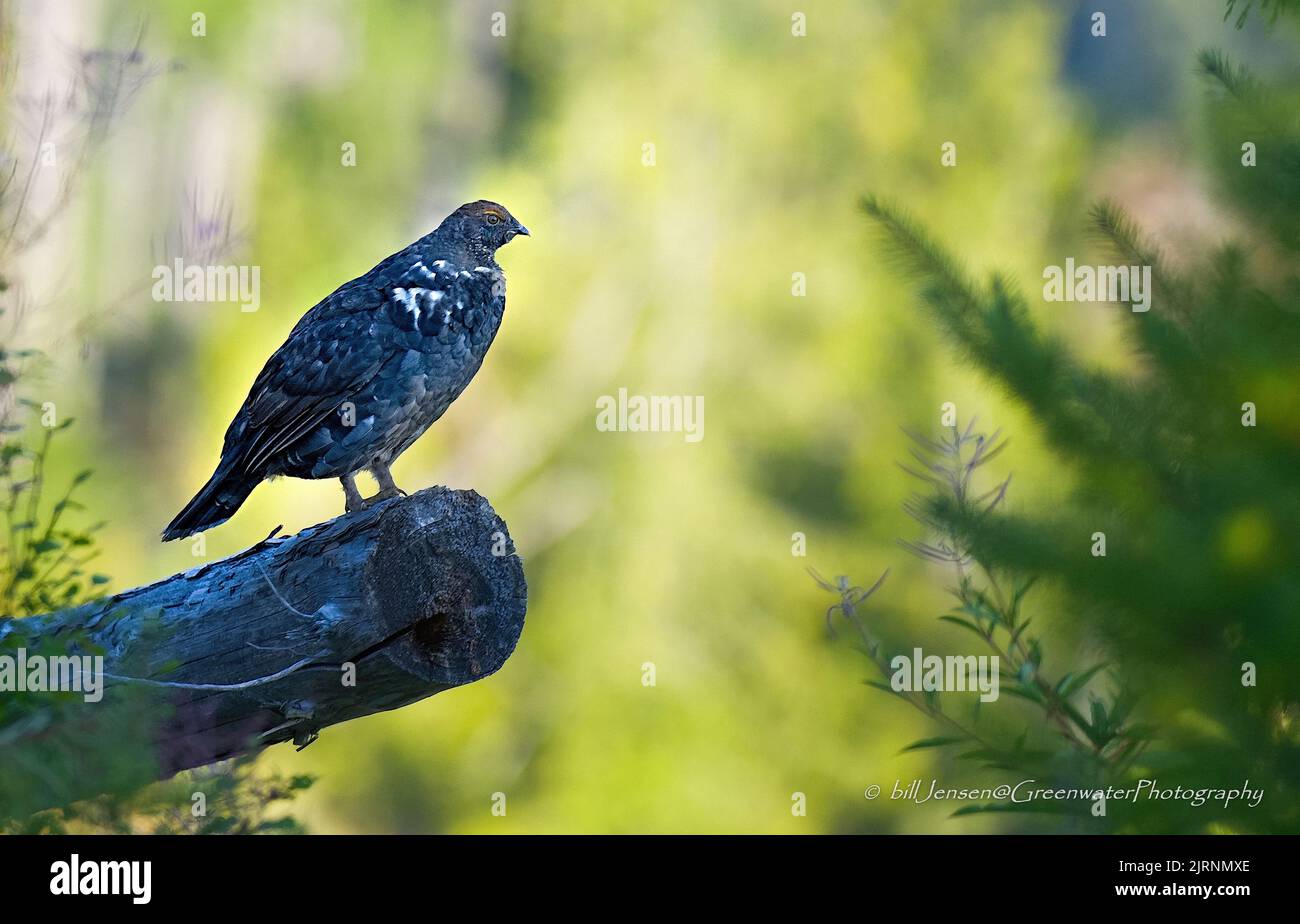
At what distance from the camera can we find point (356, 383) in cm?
411

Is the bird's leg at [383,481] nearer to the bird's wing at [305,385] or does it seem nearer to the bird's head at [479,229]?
the bird's wing at [305,385]

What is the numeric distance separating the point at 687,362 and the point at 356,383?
725 centimetres

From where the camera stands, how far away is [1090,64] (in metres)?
13.5

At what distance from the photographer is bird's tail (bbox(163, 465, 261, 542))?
3.85m

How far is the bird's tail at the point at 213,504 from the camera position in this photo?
3850mm

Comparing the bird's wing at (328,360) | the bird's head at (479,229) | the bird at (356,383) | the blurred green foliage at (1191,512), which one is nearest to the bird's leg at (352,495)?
the bird at (356,383)

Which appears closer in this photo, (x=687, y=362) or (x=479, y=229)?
(x=479, y=229)

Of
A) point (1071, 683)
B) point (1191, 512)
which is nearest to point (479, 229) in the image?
point (1071, 683)

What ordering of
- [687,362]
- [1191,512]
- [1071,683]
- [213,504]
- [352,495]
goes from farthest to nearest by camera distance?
[687,362] → [352,495] → [213,504] → [1071,683] → [1191,512]

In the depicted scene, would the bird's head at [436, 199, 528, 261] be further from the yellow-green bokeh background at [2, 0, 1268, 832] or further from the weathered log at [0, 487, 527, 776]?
the yellow-green bokeh background at [2, 0, 1268, 832]

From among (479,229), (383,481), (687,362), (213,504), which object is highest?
(687,362)

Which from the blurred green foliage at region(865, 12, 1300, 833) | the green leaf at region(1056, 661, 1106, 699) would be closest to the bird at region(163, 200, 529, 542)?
the green leaf at region(1056, 661, 1106, 699)

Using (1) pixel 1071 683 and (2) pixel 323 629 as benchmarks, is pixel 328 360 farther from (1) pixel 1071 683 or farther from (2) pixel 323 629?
(1) pixel 1071 683

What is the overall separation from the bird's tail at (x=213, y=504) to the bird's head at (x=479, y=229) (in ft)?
3.61
